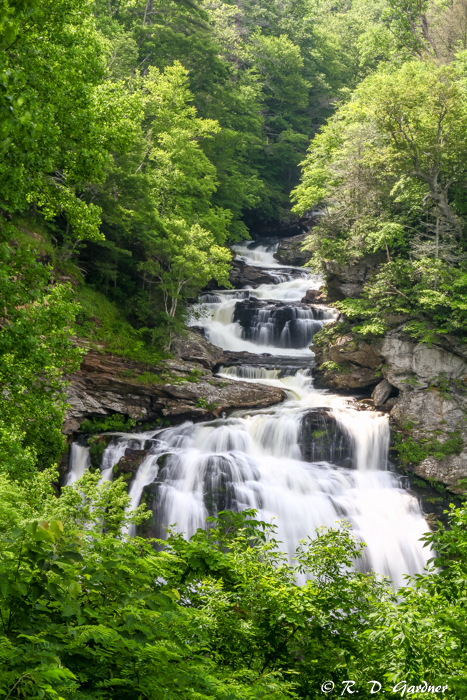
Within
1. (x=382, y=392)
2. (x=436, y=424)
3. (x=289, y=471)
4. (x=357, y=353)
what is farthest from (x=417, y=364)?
(x=289, y=471)

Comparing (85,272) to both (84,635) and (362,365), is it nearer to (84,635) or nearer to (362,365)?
(362,365)

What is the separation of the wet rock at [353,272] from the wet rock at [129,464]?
11397 millimetres

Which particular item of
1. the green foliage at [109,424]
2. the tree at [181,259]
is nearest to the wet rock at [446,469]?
the green foliage at [109,424]

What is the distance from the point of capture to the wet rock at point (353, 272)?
69.5 feet

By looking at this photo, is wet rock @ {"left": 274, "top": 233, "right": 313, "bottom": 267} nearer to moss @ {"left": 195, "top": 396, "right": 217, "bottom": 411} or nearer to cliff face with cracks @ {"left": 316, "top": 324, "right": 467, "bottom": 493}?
cliff face with cracks @ {"left": 316, "top": 324, "right": 467, "bottom": 493}

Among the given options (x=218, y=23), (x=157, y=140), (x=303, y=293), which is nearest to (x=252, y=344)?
(x=303, y=293)

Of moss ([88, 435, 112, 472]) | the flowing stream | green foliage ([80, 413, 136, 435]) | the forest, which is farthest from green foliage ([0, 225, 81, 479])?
green foliage ([80, 413, 136, 435])

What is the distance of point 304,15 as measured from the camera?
160 feet

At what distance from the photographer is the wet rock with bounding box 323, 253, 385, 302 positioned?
834 inches

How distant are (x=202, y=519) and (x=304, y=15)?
51.9 m

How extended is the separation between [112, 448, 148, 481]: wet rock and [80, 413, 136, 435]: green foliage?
1701 mm

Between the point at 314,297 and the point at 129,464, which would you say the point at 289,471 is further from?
the point at 314,297

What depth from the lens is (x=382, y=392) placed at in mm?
Answer: 19438

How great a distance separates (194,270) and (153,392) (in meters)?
5.29
